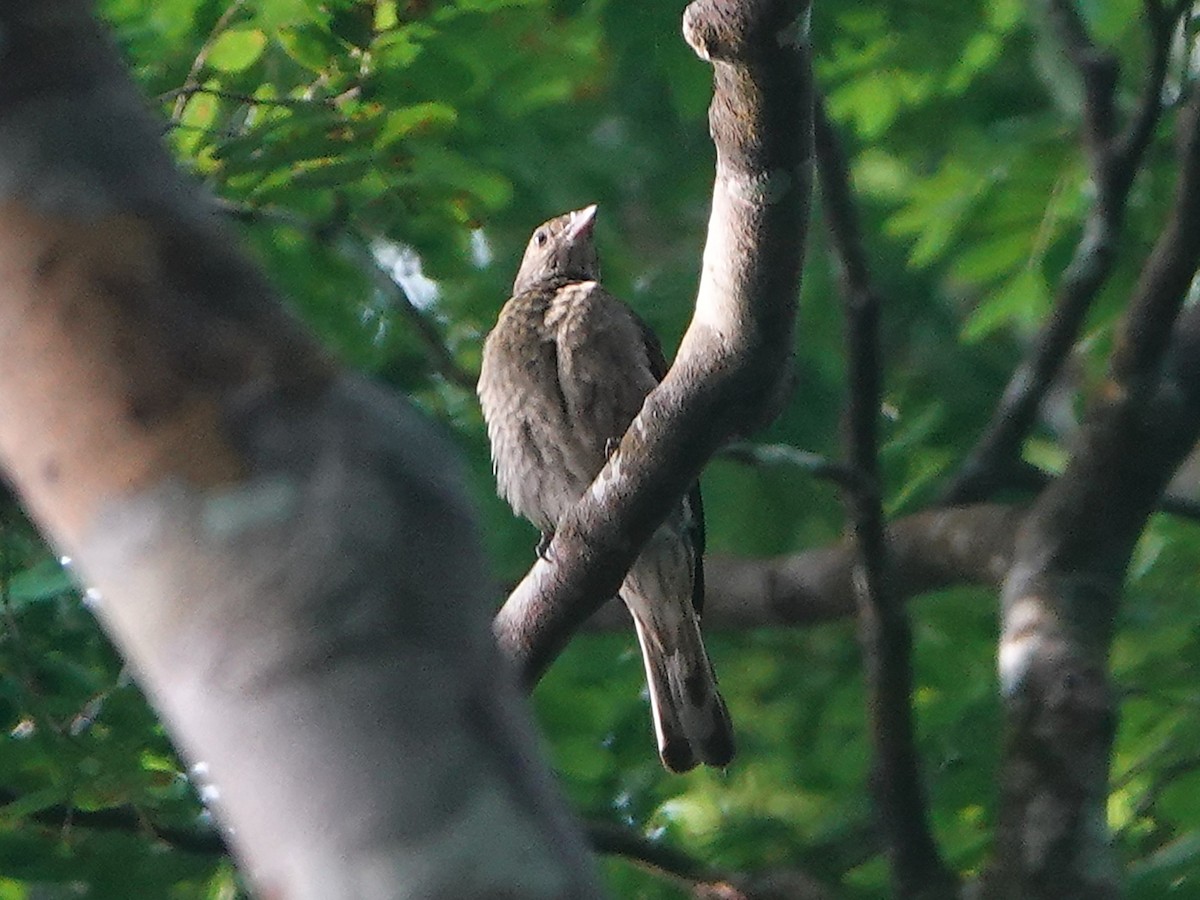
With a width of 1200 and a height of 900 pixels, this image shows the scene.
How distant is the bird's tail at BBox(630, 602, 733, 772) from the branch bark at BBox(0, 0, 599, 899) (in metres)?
3.49

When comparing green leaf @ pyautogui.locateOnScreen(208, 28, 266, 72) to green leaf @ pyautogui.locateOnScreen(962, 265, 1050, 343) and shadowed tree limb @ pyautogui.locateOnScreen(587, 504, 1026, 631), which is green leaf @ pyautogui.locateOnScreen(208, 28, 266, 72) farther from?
green leaf @ pyautogui.locateOnScreen(962, 265, 1050, 343)

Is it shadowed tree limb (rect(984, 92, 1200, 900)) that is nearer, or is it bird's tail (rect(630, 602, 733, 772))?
shadowed tree limb (rect(984, 92, 1200, 900))

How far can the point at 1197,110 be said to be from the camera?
167 inches

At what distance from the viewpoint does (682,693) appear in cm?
477

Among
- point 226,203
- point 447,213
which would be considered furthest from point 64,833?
point 447,213

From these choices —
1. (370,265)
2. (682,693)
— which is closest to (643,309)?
(370,265)

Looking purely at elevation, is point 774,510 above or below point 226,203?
below

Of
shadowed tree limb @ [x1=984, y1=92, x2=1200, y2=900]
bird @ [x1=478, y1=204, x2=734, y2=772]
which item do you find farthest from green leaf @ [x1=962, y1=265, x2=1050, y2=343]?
bird @ [x1=478, y1=204, x2=734, y2=772]

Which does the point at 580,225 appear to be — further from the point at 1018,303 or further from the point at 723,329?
the point at 723,329

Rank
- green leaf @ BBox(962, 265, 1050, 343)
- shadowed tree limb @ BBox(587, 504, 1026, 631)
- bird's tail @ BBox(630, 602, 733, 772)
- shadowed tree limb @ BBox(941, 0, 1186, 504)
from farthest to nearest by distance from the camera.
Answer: green leaf @ BBox(962, 265, 1050, 343)
bird's tail @ BBox(630, 602, 733, 772)
shadowed tree limb @ BBox(587, 504, 1026, 631)
shadowed tree limb @ BBox(941, 0, 1186, 504)

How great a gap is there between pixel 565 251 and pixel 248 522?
426cm

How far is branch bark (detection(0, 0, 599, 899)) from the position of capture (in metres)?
1.09

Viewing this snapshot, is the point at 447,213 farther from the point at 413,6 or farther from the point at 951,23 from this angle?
the point at 951,23

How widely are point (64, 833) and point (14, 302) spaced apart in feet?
8.93
